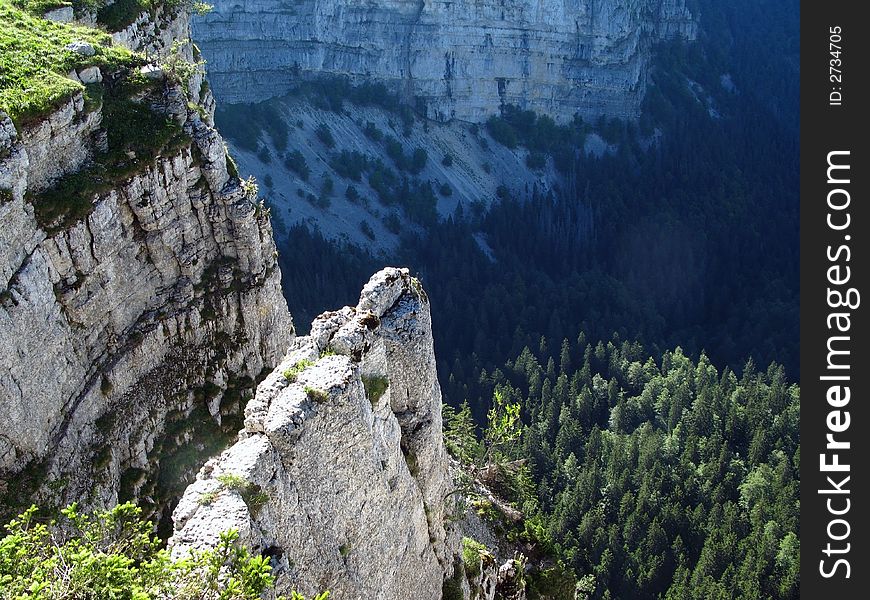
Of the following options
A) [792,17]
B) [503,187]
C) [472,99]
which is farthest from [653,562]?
[792,17]

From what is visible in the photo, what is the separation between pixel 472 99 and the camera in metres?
129

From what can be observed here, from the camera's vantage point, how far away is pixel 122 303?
2445cm

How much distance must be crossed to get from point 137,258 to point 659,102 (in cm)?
14013

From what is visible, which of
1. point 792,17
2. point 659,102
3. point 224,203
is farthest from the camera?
point 792,17

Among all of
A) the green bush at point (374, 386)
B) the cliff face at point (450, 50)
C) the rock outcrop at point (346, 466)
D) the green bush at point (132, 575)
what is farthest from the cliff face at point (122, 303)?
the cliff face at point (450, 50)

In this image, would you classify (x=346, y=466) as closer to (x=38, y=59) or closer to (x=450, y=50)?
(x=38, y=59)

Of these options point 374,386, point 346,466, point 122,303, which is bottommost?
point 346,466

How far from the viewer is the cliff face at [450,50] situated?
362 feet

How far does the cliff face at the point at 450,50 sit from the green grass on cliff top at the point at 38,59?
272ft

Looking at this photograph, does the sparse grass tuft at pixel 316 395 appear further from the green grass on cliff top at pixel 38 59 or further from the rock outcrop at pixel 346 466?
the green grass on cliff top at pixel 38 59

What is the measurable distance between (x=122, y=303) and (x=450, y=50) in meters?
107

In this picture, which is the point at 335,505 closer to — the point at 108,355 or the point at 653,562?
the point at 108,355

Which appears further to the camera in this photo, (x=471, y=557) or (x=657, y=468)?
(x=657, y=468)

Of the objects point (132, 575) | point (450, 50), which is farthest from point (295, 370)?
point (450, 50)
